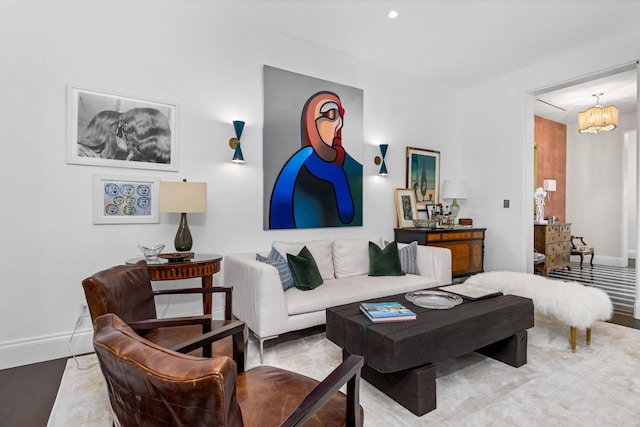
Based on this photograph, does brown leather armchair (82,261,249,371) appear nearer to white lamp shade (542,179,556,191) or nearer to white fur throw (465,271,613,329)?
white fur throw (465,271,613,329)

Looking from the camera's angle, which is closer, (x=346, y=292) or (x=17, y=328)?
(x=17, y=328)

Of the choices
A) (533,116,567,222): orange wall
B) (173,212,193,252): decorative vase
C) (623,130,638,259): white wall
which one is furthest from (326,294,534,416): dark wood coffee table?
(623,130,638,259): white wall

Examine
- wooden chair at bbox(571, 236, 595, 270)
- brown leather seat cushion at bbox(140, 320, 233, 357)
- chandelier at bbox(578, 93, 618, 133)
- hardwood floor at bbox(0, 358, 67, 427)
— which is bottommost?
hardwood floor at bbox(0, 358, 67, 427)

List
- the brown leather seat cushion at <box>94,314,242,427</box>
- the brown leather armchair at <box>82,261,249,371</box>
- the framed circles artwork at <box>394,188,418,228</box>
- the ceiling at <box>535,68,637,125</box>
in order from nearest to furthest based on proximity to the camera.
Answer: the brown leather seat cushion at <box>94,314,242,427</box> < the brown leather armchair at <box>82,261,249,371</box> < the framed circles artwork at <box>394,188,418,228</box> < the ceiling at <box>535,68,637,125</box>

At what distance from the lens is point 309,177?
373 cm

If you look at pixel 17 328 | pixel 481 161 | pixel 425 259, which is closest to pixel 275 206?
pixel 425 259

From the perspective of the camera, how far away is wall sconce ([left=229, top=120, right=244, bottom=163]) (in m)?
3.20

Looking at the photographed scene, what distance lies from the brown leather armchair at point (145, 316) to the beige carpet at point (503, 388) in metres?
0.53

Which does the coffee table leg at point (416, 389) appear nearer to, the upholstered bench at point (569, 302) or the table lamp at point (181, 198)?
the upholstered bench at point (569, 302)

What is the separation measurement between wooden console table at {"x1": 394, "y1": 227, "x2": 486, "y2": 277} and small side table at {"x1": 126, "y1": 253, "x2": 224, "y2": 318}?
2562 mm

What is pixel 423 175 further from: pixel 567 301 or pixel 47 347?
pixel 47 347

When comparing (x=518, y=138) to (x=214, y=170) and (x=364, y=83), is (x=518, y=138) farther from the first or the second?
(x=214, y=170)

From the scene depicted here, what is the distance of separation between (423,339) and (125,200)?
2.56m

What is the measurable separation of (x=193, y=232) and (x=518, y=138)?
14.5 feet
